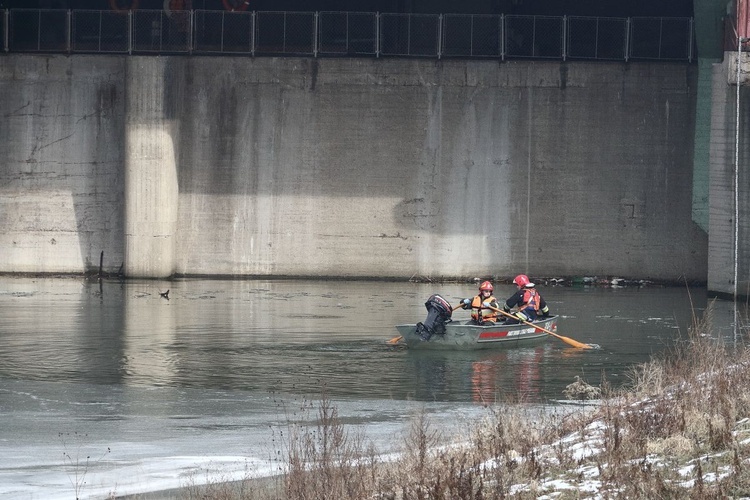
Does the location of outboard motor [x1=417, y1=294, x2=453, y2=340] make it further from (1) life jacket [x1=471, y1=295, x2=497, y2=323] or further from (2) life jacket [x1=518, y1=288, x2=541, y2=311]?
(2) life jacket [x1=518, y1=288, x2=541, y2=311]

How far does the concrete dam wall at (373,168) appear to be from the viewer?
1576 inches

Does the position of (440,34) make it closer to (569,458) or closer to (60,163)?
(60,163)

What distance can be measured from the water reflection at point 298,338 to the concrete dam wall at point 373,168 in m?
1.37

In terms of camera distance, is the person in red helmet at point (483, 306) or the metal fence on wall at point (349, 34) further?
the metal fence on wall at point (349, 34)

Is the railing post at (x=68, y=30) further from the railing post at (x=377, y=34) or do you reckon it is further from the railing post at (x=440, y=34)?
the railing post at (x=440, y=34)

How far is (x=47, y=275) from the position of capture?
4025 cm

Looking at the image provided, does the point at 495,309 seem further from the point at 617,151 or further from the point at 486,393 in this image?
the point at 617,151

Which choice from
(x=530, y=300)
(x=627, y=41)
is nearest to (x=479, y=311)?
(x=530, y=300)

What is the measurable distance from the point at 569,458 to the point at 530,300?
14.7 meters

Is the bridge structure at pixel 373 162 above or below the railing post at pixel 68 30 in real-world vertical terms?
below

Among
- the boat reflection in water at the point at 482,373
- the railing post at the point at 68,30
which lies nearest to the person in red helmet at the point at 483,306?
the boat reflection in water at the point at 482,373

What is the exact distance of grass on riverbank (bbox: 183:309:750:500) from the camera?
12.1 metres

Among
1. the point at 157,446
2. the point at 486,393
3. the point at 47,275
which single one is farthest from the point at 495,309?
the point at 47,275

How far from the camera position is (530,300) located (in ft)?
92.1
